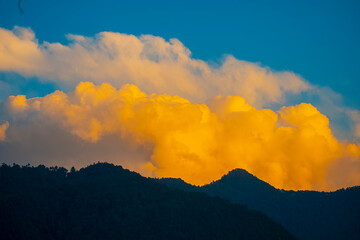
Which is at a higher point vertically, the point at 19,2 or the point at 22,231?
the point at 19,2

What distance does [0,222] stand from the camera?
192875mm

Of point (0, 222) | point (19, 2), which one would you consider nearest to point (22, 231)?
point (0, 222)

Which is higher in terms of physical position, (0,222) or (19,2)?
(19,2)

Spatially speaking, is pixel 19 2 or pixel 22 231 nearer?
pixel 19 2

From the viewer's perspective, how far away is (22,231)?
196 meters

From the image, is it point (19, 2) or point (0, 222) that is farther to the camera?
point (0, 222)

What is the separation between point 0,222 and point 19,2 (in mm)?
149445

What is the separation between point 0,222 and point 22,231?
9262 mm

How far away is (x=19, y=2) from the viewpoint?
63438mm

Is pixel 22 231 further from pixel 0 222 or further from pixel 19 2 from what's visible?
pixel 19 2
